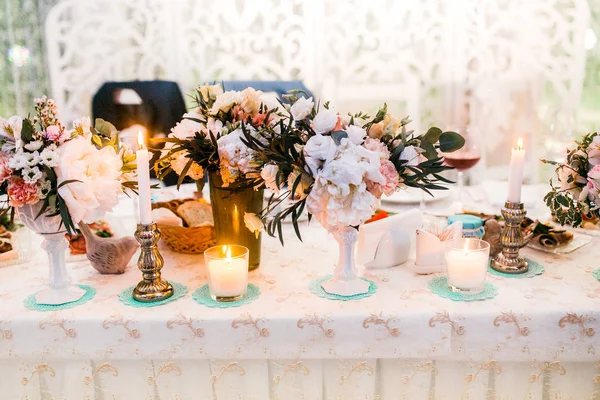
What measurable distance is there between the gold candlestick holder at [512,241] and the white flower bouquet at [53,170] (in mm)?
906

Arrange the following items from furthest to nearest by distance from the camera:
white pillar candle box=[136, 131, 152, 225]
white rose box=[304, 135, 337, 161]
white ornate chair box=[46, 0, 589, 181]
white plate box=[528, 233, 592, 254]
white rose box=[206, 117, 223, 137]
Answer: white ornate chair box=[46, 0, 589, 181] → white plate box=[528, 233, 592, 254] → white rose box=[206, 117, 223, 137] → white pillar candle box=[136, 131, 152, 225] → white rose box=[304, 135, 337, 161]

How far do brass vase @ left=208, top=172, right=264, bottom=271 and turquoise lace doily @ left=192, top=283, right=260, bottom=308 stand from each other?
13 centimetres

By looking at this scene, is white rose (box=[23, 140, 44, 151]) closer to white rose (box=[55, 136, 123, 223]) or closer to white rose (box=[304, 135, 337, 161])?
white rose (box=[55, 136, 123, 223])

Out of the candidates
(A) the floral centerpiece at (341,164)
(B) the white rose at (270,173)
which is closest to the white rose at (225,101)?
(A) the floral centerpiece at (341,164)

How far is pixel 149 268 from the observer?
123 cm

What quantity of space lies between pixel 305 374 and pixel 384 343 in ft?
0.63

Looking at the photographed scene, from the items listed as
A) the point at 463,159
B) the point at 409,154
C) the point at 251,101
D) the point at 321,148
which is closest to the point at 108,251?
the point at 251,101

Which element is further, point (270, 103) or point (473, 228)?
point (473, 228)

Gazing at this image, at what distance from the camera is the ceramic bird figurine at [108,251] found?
53.4 inches

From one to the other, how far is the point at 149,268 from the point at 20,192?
1.00 feet

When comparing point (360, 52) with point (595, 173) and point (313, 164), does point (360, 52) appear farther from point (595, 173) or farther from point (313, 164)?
point (313, 164)

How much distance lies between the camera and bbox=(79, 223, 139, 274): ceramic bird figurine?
1.36 metres

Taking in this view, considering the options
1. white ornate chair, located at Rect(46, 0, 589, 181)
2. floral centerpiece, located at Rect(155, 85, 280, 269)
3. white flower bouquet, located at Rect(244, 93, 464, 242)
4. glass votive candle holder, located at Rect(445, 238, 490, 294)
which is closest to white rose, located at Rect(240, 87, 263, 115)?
floral centerpiece, located at Rect(155, 85, 280, 269)

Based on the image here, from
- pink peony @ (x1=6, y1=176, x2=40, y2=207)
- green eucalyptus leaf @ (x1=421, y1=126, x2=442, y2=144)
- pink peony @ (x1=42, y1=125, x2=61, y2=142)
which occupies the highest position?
pink peony @ (x1=42, y1=125, x2=61, y2=142)
